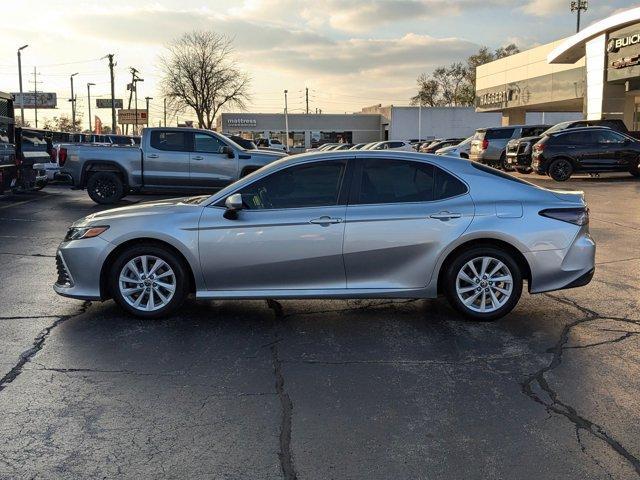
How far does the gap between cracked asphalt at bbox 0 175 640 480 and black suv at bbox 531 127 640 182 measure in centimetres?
1443

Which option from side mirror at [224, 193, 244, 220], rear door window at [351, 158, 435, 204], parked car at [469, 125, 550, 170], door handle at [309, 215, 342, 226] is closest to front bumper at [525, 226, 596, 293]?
rear door window at [351, 158, 435, 204]

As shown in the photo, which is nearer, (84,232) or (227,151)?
(84,232)

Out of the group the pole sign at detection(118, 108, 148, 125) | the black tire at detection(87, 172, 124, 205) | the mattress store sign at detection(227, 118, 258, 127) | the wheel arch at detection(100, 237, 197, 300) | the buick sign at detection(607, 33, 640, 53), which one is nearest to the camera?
the wheel arch at detection(100, 237, 197, 300)

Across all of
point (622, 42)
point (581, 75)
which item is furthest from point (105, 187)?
point (581, 75)

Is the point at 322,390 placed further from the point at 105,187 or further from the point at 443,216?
the point at 105,187

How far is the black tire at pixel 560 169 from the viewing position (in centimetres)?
2003

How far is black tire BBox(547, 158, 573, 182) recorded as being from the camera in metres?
20.0

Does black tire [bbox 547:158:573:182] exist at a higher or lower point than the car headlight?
higher

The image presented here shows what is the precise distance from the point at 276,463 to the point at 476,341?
2.49 metres

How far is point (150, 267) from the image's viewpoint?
570 cm

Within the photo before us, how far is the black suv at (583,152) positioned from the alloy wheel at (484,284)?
15704 millimetres

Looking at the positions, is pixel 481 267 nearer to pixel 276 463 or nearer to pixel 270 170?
pixel 270 170

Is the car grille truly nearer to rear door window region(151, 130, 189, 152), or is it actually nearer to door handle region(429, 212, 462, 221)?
door handle region(429, 212, 462, 221)

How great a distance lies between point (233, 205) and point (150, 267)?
1006 millimetres
